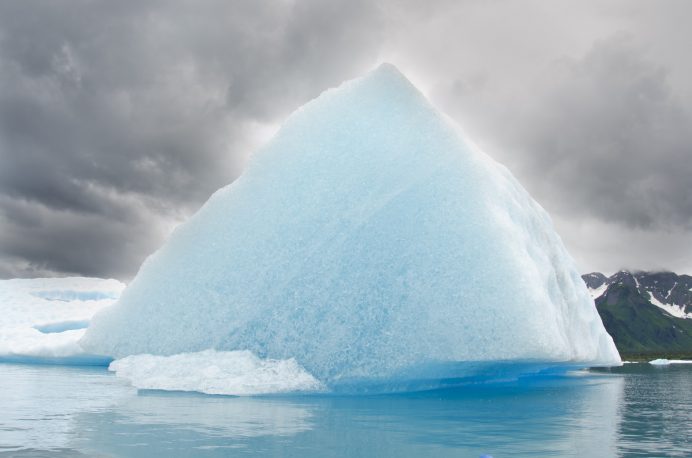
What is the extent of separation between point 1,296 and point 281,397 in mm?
31562

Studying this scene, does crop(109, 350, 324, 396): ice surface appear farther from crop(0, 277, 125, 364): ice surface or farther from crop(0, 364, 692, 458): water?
crop(0, 277, 125, 364): ice surface

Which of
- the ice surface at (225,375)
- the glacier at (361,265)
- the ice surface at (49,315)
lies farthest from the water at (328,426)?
the ice surface at (49,315)

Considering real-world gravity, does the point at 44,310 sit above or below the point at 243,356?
above

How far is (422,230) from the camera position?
499 inches

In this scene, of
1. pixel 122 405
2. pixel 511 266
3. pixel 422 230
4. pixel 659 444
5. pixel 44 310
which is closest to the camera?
pixel 659 444

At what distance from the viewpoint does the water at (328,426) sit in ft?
22.1

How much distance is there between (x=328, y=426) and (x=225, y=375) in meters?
4.33

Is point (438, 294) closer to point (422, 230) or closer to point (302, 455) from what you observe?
point (422, 230)

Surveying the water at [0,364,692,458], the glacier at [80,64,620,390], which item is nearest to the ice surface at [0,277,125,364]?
the glacier at [80,64,620,390]

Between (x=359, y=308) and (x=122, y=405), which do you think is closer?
(x=122, y=405)

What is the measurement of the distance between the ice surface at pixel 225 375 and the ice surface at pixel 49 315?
24.3ft

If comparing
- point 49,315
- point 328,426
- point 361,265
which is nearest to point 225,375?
point 361,265

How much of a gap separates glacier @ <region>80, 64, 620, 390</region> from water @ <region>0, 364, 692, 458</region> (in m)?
1.19

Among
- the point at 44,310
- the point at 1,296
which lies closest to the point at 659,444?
the point at 44,310
